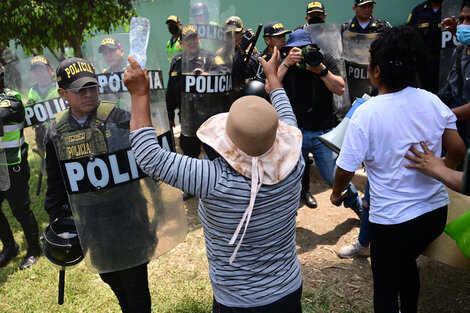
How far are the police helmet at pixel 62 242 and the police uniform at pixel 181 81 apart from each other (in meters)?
2.32

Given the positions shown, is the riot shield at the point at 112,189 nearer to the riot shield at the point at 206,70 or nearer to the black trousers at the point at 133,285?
the black trousers at the point at 133,285

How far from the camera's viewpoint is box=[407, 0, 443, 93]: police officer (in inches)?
187

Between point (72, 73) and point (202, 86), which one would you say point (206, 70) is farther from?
point (72, 73)

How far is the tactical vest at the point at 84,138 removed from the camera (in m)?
1.96

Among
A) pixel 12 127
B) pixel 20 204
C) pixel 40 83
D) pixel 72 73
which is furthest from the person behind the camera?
pixel 40 83

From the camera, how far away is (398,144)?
76.0 inches

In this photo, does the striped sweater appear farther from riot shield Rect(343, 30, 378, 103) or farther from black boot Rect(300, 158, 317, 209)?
riot shield Rect(343, 30, 378, 103)

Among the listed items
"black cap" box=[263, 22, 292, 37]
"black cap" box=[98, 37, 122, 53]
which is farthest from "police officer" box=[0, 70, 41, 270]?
"black cap" box=[263, 22, 292, 37]

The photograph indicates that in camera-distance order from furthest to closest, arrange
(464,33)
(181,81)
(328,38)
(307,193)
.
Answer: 1. (307,193)
2. (328,38)
3. (181,81)
4. (464,33)

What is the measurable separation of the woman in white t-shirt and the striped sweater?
47cm

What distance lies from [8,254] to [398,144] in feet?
13.0

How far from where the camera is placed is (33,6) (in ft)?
A: 17.5

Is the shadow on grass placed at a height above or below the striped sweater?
below

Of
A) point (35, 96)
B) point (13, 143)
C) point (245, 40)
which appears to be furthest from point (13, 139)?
point (245, 40)
